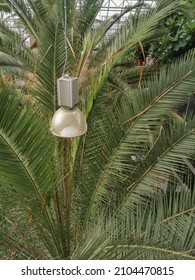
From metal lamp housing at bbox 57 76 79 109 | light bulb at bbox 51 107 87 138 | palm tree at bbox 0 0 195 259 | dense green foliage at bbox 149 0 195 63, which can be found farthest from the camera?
dense green foliage at bbox 149 0 195 63

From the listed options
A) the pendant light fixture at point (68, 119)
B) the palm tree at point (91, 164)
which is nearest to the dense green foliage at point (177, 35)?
the palm tree at point (91, 164)

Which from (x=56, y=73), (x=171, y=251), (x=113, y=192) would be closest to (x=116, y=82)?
(x=56, y=73)

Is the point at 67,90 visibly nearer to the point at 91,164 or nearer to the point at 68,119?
the point at 68,119

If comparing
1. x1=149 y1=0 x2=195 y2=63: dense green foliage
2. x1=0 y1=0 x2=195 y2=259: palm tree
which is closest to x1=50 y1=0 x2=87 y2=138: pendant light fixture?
x1=0 y1=0 x2=195 y2=259: palm tree

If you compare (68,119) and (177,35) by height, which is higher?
(177,35)

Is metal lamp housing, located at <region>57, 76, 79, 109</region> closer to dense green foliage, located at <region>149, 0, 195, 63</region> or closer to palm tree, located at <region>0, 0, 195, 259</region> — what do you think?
palm tree, located at <region>0, 0, 195, 259</region>

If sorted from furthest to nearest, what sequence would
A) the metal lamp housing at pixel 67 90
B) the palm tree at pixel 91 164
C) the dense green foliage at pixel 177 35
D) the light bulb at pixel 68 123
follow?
the dense green foliage at pixel 177 35 → the palm tree at pixel 91 164 → the light bulb at pixel 68 123 → the metal lamp housing at pixel 67 90

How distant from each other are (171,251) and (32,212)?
86cm

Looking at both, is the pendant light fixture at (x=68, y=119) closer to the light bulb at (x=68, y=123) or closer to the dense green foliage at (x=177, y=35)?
the light bulb at (x=68, y=123)

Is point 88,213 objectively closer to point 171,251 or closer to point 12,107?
point 171,251

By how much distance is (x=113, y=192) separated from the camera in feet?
7.79

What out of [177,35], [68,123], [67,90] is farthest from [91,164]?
[177,35]
